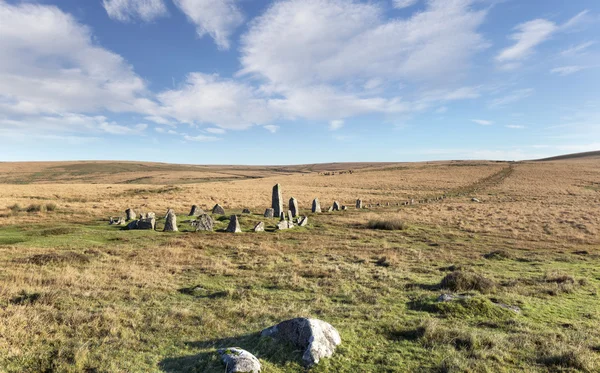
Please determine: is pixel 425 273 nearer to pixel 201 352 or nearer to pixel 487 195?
pixel 201 352

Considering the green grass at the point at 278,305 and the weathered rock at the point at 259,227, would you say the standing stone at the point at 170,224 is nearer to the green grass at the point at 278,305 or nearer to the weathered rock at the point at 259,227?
the green grass at the point at 278,305

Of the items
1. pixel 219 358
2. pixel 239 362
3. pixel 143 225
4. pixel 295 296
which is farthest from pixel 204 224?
pixel 239 362

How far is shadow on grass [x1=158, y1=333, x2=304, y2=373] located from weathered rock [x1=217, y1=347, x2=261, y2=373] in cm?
14

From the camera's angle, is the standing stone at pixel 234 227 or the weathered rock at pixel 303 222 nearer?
the standing stone at pixel 234 227

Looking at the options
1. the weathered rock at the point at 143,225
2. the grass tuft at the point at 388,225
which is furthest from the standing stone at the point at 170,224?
the grass tuft at the point at 388,225

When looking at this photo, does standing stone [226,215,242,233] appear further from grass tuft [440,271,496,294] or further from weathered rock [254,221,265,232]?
grass tuft [440,271,496,294]

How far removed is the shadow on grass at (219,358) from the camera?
631 centimetres

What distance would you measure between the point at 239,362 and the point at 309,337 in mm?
1469

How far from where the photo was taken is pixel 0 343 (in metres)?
6.73

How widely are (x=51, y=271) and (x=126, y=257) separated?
3.59m

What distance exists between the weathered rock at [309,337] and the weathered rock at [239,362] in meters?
0.95

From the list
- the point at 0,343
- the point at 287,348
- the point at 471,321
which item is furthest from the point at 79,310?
the point at 471,321

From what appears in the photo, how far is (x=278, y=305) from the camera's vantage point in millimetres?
10445

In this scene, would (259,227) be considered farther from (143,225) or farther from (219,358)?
(219,358)
